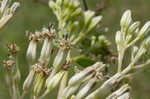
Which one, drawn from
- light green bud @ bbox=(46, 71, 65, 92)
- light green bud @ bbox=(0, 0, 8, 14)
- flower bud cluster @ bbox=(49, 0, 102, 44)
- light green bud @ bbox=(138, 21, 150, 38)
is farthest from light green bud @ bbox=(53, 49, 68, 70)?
flower bud cluster @ bbox=(49, 0, 102, 44)

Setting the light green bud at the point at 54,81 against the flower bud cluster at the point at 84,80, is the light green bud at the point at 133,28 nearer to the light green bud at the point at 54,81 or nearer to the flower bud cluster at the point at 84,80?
the flower bud cluster at the point at 84,80

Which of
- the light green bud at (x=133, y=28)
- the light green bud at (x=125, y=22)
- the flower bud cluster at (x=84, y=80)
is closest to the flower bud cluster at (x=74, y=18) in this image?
the light green bud at (x=125, y=22)

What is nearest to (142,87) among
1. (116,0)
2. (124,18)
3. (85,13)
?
(116,0)

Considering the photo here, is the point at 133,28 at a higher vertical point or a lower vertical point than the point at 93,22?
lower

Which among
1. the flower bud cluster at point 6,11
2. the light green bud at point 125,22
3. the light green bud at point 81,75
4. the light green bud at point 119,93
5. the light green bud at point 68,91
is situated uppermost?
the flower bud cluster at point 6,11

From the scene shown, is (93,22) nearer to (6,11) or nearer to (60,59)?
(60,59)

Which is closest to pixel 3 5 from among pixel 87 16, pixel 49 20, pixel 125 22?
pixel 125 22

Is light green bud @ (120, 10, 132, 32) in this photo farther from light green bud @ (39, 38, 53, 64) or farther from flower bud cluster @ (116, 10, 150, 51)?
light green bud @ (39, 38, 53, 64)

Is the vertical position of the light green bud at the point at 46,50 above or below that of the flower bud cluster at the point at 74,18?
Answer: below

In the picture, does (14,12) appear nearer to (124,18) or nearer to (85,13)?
(124,18)
